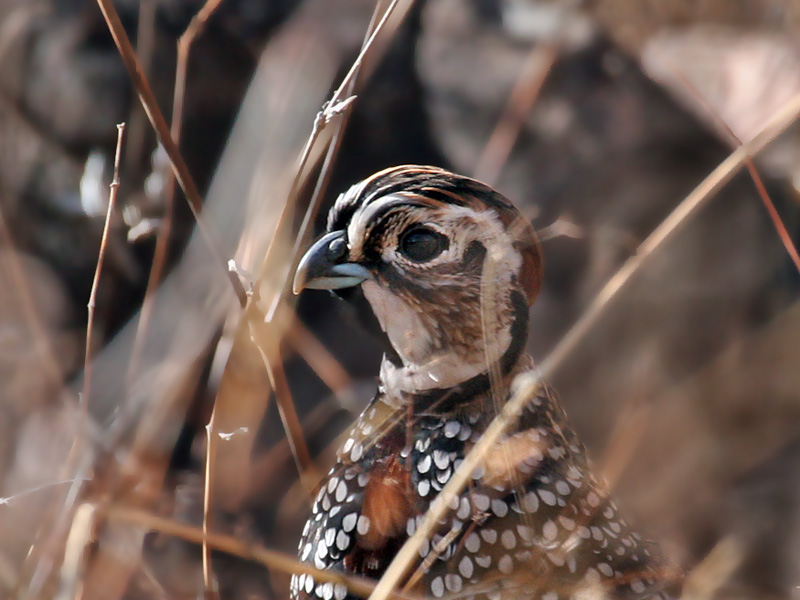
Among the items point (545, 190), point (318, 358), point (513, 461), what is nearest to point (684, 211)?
point (513, 461)

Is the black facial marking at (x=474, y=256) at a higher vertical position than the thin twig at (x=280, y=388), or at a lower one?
higher

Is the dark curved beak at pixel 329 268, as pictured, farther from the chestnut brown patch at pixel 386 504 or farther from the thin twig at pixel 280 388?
the chestnut brown patch at pixel 386 504

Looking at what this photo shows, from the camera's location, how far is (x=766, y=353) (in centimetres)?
360

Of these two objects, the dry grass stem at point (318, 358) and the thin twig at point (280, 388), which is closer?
the thin twig at point (280, 388)

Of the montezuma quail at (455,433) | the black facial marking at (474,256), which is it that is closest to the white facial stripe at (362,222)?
the montezuma quail at (455,433)

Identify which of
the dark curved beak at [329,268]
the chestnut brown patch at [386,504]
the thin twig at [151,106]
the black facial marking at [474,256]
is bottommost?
the chestnut brown patch at [386,504]

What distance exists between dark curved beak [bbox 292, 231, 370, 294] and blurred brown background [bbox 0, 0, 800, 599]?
1.46 metres

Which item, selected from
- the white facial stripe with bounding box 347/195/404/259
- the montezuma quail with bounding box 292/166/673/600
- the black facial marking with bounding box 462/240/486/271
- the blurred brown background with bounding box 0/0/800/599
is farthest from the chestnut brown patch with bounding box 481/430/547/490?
the blurred brown background with bounding box 0/0/800/599

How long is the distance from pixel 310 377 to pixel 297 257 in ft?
6.71

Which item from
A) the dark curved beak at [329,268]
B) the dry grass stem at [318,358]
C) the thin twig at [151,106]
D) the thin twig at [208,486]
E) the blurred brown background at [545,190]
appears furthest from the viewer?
the blurred brown background at [545,190]

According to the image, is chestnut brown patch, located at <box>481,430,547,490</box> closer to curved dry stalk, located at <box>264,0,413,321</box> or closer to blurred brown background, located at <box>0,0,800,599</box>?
curved dry stalk, located at <box>264,0,413,321</box>

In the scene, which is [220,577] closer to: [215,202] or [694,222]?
[215,202]

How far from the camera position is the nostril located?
1.92m

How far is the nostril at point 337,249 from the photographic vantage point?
1917 mm
